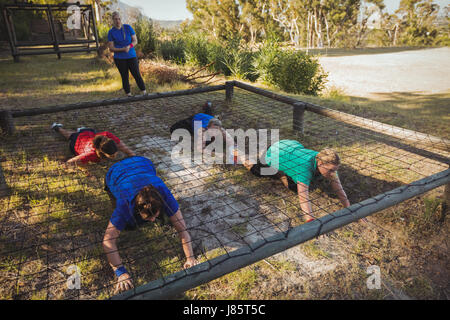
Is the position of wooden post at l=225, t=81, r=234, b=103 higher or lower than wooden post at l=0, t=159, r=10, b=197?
higher

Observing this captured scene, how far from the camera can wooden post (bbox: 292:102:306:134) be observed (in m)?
3.93

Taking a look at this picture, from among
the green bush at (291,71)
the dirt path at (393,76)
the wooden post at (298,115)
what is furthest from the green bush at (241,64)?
the wooden post at (298,115)

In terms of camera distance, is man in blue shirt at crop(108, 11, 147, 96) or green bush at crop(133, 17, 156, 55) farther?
green bush at crop(133, 17, 156, 55)

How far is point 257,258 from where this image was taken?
138 centimetres

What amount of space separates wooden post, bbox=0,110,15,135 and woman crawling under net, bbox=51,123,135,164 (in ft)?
2.83

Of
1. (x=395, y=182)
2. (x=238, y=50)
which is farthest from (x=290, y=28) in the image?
(x=395, y=182)

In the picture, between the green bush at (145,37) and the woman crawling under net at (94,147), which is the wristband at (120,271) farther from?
the green bush at (145,37)

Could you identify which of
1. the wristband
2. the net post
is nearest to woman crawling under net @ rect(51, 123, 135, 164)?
the wristband

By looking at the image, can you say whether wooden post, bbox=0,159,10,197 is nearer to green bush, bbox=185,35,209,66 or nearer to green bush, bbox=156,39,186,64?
green bush, bbox=185,35,209,66

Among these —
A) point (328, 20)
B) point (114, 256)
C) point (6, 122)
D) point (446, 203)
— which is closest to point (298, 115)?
point (446, 203)

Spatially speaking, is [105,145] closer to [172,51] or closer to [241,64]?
[241,64]

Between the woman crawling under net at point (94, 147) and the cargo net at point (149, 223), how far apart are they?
Result: 0.13 m

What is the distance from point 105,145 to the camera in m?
2.94

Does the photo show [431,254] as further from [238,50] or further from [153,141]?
[238,50]
